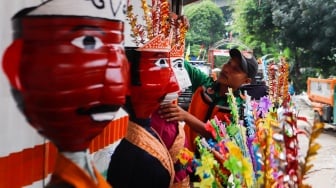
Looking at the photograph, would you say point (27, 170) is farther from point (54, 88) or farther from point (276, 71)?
point (276, 71)

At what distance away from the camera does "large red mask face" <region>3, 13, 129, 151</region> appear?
30.9 inches

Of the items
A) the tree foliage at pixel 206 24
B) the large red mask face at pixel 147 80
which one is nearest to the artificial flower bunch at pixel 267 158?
the large red mask face at pixel 147 80

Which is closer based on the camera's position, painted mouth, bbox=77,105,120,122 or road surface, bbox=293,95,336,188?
painted mouth, bbox=77,105,120,122

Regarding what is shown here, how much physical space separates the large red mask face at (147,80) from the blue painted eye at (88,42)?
53cm

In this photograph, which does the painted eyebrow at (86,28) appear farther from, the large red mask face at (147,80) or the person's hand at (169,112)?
the person's hand at (169,112)

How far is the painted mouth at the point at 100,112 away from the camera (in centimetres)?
83

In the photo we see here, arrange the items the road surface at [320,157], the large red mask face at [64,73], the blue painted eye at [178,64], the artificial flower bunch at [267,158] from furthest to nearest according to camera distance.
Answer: the blue painted eye at [178,64], the road surface at [320,157], the artificial flower bunch at [267,158], the large red mask face at [64,73]

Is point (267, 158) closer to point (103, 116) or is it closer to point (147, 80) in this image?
point (103, 116)

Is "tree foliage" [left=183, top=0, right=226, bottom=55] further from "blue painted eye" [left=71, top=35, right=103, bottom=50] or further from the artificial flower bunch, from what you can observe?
"blue painted eye" [left=71, top=35, right=103, bottom=50]

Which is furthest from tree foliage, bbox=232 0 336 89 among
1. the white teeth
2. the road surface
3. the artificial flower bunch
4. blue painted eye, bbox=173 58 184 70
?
the white teeth

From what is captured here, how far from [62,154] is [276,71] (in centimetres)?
124

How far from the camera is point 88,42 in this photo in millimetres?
822

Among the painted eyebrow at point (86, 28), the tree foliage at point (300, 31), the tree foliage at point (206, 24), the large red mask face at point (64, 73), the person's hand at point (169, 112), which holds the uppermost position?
the tree foliage at point (206, 24)

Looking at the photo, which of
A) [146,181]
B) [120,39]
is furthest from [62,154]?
[146,181]
